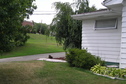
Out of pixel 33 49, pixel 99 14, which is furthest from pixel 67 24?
pixel 33 49

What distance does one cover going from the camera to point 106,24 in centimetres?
799

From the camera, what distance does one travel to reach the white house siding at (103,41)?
7.63 meters

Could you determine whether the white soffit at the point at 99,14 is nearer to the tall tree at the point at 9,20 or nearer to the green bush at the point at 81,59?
the green bush at the point at 81,59

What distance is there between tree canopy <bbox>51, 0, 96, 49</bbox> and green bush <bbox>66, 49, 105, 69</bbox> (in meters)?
3.35

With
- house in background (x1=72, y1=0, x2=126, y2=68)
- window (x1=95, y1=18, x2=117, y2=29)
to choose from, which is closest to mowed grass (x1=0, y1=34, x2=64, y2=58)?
house in background (x1=72, y1=0, x2=126, y2=68)

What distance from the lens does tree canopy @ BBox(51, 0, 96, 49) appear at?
34.5ft

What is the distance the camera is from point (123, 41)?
6082mm

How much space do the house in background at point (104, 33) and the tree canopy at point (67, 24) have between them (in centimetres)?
162

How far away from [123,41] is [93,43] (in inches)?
99.3

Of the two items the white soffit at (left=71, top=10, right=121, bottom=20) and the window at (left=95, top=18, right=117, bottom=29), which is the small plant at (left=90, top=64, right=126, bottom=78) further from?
the white soffit at (left=71, top=10, right=121, bottom=20)

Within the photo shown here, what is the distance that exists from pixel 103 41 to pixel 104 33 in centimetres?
45

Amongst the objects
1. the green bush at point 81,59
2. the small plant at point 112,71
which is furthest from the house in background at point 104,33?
the small plant at point 112,71

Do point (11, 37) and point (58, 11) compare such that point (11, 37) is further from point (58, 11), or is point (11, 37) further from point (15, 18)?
point (58, 11)

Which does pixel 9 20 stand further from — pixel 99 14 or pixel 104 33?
pixel 104 33
